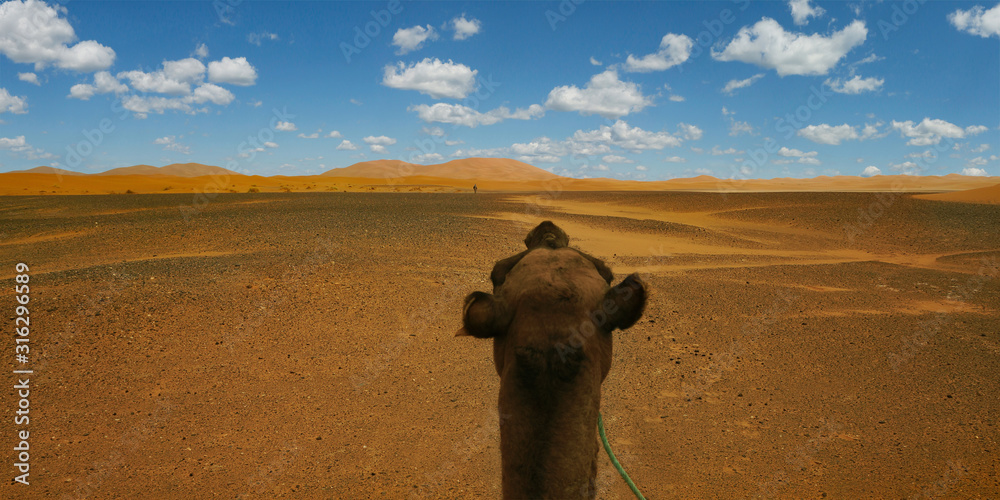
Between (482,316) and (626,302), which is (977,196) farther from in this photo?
(482,316)

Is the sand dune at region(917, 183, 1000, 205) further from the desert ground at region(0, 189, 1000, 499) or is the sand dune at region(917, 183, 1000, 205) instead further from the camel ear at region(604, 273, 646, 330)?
the camel ear at region(604, 273, 646, 330)

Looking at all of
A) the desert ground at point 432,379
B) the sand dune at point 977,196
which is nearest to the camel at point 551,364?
the desert ground at point 432,379

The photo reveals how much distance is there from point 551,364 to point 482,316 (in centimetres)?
28

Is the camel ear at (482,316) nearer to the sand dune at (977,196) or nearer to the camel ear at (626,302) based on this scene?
the camel ear at (626,302)

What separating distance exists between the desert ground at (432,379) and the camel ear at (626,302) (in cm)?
360

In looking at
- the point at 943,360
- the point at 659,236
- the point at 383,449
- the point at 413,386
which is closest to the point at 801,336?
the point at 943,360

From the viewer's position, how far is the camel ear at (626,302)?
5.12 ft

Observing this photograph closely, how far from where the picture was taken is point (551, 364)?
1432 millimetres

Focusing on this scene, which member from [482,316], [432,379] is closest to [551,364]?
[482,316]

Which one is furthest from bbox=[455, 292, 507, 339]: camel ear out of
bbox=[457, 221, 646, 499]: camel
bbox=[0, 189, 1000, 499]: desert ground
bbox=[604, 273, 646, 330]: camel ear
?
bbox=[0, 189, 1000, 499]: desert ground

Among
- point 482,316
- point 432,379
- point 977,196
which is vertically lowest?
point 432,379

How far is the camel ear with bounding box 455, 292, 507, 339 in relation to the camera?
1.59 m

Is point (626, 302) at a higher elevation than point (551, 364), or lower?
higher

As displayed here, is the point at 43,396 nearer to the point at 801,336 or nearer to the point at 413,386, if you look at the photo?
the point at 413,386
